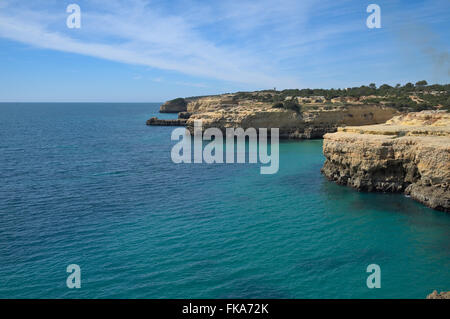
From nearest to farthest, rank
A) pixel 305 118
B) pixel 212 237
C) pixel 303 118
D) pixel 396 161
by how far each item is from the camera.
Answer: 1. pixel 212 237
2. pixel 396 161
3. pixel 305 118
4. pixel 303 118

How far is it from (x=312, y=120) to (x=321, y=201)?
135 feet

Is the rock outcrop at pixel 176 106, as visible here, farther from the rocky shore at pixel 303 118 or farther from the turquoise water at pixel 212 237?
the turquoise water at pixel 212 237

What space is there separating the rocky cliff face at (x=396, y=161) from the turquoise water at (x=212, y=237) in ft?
4.00

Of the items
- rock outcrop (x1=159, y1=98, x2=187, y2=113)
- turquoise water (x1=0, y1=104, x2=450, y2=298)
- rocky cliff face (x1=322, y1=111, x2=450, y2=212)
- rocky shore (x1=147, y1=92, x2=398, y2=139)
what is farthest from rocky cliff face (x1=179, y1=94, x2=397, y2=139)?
rock outcrop (x1=159, y1=98, x2=187, y2=113)

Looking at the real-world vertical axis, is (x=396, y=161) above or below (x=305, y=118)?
below

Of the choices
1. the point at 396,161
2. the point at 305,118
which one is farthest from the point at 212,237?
the point at 305,118

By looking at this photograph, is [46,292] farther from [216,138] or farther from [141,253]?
[216,138]

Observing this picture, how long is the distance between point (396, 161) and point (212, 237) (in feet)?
57.5

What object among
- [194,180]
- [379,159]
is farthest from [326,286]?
[194,180]

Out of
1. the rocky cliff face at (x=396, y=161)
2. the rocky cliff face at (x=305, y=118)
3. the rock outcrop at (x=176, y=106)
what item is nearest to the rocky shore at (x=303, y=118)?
the rocky cliff face at (x=305, y=118)

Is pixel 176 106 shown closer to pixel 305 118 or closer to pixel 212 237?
pixel 305 118

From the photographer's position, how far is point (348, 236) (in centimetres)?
2162

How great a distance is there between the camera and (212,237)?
21375 mm

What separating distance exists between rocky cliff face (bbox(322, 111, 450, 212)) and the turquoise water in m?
1.22
